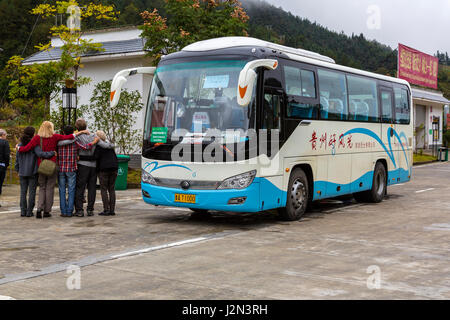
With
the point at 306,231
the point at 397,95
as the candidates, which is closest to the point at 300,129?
the point at 306,231

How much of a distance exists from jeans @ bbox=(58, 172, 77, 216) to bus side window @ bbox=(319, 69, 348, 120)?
5407 millimetres

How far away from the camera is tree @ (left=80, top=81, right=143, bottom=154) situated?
2162 cm

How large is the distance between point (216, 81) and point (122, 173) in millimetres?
8436

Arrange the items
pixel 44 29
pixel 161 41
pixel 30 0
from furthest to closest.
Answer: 1. pixel 30 0
2. pixel 44 29
3. pixel 161 41

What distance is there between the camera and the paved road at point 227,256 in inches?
238

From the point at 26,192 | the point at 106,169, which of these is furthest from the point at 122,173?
the point at 26,192

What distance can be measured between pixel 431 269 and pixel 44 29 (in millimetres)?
66497

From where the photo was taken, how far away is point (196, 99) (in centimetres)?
1046

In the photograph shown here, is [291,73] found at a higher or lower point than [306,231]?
higher

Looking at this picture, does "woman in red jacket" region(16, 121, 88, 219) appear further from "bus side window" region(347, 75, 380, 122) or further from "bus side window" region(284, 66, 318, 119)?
"bus side window" region(347, 75, 380, 122)

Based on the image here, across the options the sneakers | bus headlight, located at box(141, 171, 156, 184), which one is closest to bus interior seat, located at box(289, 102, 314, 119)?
bus headlight, located at box(141, 171, 156, 184)

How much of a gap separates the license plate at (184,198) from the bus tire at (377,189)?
6.47 metres

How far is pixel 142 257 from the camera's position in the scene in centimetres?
776
